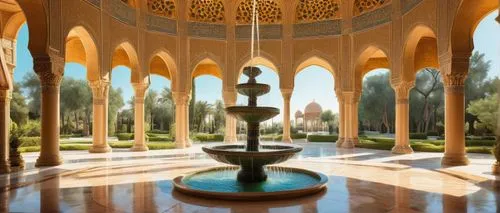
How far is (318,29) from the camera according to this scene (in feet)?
60.2

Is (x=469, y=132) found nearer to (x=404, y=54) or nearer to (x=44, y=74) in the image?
(x=404, y=54)

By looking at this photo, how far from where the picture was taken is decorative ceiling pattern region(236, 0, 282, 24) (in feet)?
63.0

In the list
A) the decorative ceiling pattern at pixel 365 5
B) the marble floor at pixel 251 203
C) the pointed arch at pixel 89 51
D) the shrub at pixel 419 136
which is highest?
the decorative ceiling pattern at pixel 365 5

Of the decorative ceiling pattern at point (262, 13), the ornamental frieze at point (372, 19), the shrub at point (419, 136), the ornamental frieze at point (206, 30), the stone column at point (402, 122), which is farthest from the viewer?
the shrub at point (419, 136)

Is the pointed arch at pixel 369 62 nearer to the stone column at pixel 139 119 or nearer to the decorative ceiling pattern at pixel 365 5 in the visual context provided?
the decorative ceiling pattern at pixel 365 5

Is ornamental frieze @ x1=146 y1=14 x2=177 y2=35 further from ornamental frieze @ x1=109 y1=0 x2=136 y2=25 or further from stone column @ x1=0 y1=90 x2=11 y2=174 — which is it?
stone column @ x1=0 y1=90 x2=11 y2=174

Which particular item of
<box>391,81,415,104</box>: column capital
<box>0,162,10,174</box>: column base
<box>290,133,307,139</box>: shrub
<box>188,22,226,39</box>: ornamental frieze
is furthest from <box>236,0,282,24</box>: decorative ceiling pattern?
<box>0,162,10,174</box>: column base

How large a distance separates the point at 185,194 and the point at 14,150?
677 cm

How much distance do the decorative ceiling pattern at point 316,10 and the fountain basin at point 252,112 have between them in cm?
1223

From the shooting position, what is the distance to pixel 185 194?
635 centimetres

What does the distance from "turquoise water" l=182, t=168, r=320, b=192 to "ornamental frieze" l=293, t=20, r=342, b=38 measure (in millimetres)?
10968

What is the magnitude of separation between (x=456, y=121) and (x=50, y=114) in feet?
39.2

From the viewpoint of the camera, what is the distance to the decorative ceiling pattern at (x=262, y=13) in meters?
19.2

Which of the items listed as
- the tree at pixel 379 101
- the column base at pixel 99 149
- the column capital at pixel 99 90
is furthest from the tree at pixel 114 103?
the tree at pixel 379 101
